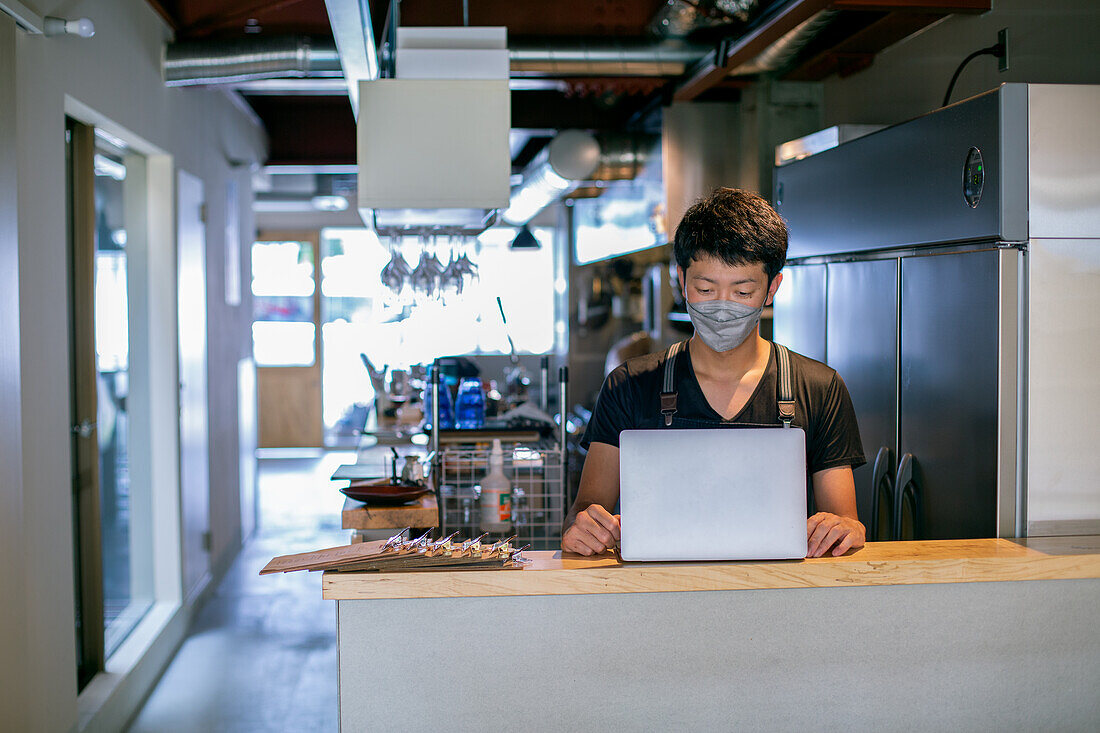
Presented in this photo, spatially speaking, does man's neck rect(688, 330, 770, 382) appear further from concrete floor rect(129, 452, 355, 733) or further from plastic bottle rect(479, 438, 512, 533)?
concrete floor rect(129, 452, 355, 733)

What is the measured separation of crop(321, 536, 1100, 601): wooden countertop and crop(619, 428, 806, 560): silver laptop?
53mm

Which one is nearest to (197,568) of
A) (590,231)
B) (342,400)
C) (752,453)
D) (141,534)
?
(141,534)

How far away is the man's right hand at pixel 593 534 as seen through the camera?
186 centimetres

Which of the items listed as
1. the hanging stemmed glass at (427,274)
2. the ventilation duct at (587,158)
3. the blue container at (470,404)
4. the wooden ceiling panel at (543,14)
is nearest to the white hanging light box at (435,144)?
the hanging stemmed glass at (427,274)

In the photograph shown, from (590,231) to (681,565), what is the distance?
21.6 feet

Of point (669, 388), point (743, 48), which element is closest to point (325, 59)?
point (743, 48)

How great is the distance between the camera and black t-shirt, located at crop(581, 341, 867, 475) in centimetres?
225

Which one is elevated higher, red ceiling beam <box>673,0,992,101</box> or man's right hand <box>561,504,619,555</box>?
red ceiling beam <box>673,0,992,101</box>

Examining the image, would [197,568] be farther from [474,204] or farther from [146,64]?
[474,204]

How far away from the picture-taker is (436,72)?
11.6ft

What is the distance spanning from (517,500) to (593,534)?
65.9 inches

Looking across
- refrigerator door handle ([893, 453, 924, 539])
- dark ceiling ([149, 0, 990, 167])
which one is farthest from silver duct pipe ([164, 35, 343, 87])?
refrigerator door handle ([893, 453, 924, 539])

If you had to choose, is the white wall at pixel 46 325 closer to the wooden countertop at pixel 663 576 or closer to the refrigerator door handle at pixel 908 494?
the wooden countertop at pixel 663 576

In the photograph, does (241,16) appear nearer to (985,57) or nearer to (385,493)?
(385,493)
